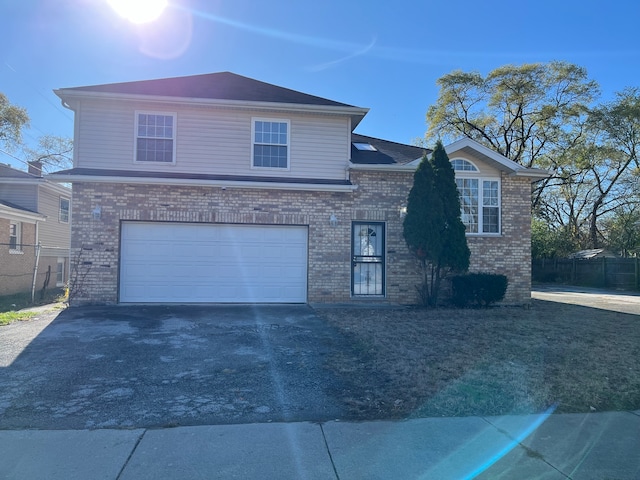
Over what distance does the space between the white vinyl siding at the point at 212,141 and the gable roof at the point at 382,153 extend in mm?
858

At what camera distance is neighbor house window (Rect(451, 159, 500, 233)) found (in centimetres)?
1371

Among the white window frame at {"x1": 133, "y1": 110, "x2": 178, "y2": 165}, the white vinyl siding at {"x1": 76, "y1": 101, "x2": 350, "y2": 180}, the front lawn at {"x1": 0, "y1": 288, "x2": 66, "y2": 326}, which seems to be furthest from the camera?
the white window frame at {"x1": 133, "y1": 110, "x2": 178, "y2": 165}

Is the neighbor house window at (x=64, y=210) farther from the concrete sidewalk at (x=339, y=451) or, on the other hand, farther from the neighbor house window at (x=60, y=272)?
the concrete sidewalk at (x=339, y=451)

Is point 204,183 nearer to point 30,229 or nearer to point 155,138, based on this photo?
point 155,138

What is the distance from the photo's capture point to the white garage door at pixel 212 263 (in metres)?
12.3

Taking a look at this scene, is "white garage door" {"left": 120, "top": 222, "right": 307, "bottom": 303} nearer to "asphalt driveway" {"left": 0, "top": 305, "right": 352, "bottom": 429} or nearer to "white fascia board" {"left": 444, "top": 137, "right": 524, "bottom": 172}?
"asphalt driveway" {"left": 0, "top": 305, "right": 352, "bottom": 429}

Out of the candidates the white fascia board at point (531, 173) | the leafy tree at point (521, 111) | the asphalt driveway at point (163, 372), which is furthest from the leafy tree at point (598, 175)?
the asphalt driveway at point (163, 372)

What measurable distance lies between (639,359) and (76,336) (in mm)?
8922

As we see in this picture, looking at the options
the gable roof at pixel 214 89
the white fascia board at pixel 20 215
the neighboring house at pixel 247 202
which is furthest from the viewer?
the white fascia board at pixel 20 215

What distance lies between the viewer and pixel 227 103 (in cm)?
1253

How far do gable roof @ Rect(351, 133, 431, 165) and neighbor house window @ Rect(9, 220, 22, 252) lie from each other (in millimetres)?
13115

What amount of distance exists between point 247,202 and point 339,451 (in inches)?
366

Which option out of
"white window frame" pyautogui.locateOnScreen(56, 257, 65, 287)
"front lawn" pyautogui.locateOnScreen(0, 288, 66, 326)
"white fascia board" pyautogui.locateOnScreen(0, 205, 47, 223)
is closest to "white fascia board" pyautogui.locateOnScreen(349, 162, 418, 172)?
"front lawn" pyautogui.locateOnScreen(0, 288, 66, 326)

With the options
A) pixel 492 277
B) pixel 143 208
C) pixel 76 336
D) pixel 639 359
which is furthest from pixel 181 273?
pixel 639 359
